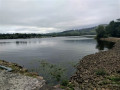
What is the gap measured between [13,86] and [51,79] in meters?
3.94

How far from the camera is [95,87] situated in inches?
294

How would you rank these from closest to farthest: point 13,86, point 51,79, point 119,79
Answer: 1. point 13,86
2. point 119,79
3. point 51,79

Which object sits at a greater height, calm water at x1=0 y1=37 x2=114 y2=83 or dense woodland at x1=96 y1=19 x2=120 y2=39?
dense woodland at x1=96 y1=19 x2=120 y2=39

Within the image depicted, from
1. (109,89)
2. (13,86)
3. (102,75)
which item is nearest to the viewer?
(109,89)

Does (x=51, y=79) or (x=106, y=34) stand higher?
(x=106, y=34)

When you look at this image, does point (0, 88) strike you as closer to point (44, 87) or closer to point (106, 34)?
point (44, 87)

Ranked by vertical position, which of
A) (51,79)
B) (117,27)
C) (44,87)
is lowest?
(51,79)

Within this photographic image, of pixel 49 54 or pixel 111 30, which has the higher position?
pixel 111 30

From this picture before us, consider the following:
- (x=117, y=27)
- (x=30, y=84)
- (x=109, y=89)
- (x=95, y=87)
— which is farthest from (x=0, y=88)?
(x=117, y=27)

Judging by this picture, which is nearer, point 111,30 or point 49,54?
point 49,54

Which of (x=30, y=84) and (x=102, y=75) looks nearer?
(x=30, y=84)

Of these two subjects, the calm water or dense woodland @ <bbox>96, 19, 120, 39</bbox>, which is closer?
the calm water

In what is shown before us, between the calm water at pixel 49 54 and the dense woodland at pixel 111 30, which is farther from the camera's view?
the dense woodland at pixel 111 30

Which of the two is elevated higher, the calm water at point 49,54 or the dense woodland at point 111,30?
the dense woodland at point 111,30
